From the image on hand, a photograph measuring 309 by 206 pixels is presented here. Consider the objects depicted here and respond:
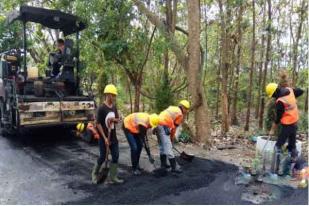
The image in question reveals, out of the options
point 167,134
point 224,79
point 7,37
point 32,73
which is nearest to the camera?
point 167,134

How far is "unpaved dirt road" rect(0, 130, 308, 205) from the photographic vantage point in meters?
4.81

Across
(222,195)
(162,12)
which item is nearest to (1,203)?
(222,195)

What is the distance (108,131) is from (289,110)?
2.87 meters

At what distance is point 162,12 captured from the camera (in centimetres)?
1110

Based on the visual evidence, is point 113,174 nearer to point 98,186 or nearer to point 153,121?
point 98,186

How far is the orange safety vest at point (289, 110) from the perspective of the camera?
5.58 m

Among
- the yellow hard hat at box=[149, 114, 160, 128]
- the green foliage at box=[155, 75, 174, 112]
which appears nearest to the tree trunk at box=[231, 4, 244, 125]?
the green foliage at box=[155, 75, 174, 112]

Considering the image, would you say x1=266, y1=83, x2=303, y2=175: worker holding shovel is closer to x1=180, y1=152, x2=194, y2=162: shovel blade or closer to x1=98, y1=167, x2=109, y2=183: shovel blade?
x1=180, y1=152, x2=194, y2=162: shovel blade

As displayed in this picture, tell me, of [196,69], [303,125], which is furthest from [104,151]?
[303,125]

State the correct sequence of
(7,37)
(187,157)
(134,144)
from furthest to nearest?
(7,37) → (187,157) → (134,144)

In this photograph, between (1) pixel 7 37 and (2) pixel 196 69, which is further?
(1) pixel 7 37

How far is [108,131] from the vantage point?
17.9 ft

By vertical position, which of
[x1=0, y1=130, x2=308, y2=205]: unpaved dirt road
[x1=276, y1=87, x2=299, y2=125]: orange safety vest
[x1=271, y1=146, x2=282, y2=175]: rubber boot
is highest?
[x1=276, y1=87, x2=299, y2=125]: orange safety vest

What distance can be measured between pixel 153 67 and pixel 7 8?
19.3 ft
